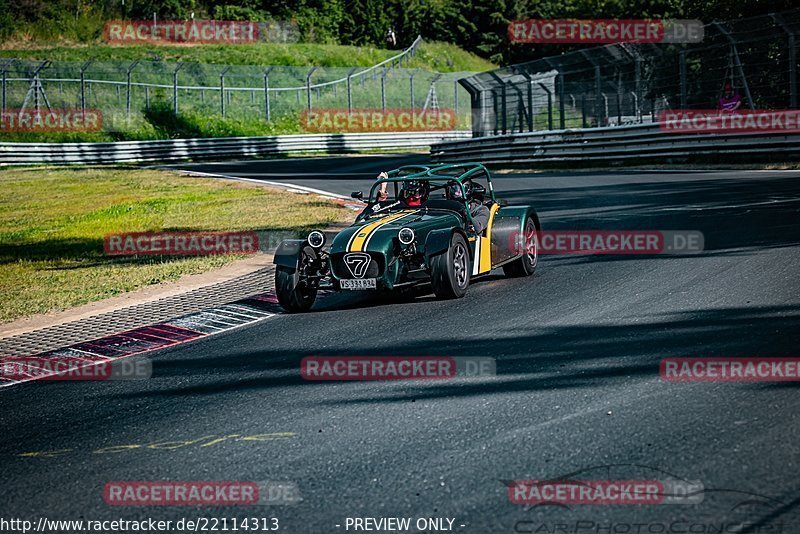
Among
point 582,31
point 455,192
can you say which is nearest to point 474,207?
point 455,192

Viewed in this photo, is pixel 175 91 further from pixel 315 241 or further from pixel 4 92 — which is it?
pixel 315 241

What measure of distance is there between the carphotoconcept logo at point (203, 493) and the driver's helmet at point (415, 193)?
638cm

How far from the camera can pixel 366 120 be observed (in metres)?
49.0

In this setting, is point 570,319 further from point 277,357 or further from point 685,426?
point 685,426

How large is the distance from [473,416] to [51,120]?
38.9 metres

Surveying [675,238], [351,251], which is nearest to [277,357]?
[351,251]

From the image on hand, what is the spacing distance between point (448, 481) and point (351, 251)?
5173 millimetres

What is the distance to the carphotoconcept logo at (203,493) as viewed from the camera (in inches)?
190

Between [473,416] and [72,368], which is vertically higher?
[473,416]

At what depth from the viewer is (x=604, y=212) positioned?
49.5 feet

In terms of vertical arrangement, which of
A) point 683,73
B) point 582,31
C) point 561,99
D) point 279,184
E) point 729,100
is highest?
point 582,31

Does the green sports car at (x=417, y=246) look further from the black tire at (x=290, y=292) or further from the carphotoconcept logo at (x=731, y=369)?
the carphotoconcept logo at (x=731, y=369)

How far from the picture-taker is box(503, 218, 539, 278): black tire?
11.1 m

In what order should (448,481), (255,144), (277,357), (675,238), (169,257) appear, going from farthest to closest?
(255,144), (169,257), (675,238), (277,357), (448,481)
